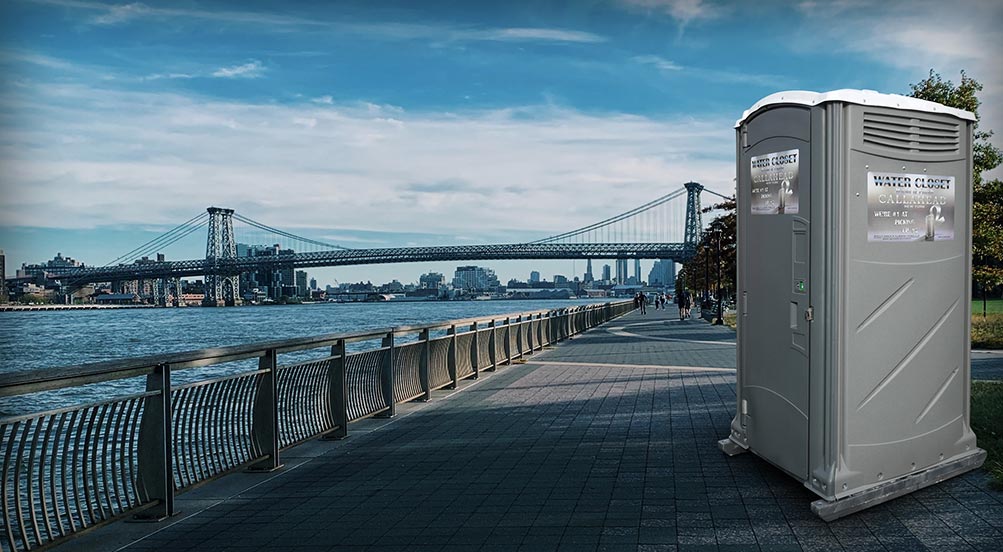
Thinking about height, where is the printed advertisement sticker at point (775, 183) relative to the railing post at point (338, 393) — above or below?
above

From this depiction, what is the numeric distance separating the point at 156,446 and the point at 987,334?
895 inches

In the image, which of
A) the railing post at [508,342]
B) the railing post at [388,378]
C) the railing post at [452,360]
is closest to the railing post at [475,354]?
the railing post at [452,360]

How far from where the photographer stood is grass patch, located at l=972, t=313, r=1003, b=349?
21.5 meters

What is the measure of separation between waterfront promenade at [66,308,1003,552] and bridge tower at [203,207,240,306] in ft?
266

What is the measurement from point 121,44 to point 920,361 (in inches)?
2432

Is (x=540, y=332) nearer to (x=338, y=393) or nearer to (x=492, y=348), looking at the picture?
(x=492, y=348)

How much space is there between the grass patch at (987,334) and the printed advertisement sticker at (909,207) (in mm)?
17051

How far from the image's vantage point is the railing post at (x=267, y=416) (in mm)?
7648

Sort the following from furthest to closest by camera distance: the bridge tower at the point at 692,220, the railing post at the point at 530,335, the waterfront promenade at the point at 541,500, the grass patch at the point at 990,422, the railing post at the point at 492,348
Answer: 1. the bridge tower at the point at 692,220
2. the railing post at the point at 530,335
3. the railing post at the point at 492,348
4. the grass patch at the point at 990,422
5. the waterfront promenade at the point at 541,500

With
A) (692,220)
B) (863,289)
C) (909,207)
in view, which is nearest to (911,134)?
(909,207)

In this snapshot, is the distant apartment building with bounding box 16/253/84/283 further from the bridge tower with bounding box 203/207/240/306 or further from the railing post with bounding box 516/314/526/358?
the railing post with bounding box 516/314/526/358

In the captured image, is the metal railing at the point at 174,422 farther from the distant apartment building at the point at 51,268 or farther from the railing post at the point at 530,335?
the distant apartment building at the point at 51,268

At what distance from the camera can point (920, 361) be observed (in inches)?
245

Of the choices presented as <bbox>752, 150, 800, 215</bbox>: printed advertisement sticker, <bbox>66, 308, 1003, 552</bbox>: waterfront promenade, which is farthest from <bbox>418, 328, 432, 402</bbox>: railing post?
<bbox>752, 150, 800, 215</bbox>: printed advertisement sticker
